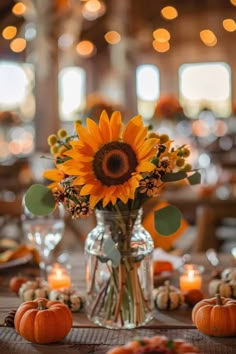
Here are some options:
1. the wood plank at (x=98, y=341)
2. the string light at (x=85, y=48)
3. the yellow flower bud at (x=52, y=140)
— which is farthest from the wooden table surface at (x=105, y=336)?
the string light at (x=85, y=48)

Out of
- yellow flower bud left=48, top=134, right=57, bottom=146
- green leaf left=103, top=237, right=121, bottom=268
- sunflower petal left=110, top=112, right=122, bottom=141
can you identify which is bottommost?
green leaf left=103, top=237, right=121, bottom=268

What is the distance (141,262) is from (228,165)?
462 cm

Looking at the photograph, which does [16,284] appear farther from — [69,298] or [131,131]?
[131,131]

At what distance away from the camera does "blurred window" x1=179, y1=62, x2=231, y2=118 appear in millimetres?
13688

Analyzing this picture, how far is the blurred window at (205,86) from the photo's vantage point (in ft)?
44.9

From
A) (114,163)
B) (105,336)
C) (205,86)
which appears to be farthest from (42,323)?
(205,86)

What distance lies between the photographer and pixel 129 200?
1.62 meters

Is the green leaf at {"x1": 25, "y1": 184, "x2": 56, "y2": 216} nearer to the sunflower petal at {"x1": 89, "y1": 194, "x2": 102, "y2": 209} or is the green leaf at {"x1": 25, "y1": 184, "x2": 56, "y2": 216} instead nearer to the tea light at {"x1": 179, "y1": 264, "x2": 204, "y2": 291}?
the sunflower petal at {"x1": 89, "y1": 194, "x2": 102, "y2": 209}

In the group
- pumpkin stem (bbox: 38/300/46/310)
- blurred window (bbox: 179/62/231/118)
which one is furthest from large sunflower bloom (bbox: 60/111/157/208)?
blurred window (bbox: 179/62/231/118)

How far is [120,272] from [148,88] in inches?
486

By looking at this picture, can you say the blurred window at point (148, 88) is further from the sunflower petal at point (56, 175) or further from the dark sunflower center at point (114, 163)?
the dark sunflower center at point (114, 163)

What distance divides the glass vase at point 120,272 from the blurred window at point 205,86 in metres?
12.1

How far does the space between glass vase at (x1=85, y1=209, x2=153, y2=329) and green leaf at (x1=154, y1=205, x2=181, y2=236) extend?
0.15 feet

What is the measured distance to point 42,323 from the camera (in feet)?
4.84
